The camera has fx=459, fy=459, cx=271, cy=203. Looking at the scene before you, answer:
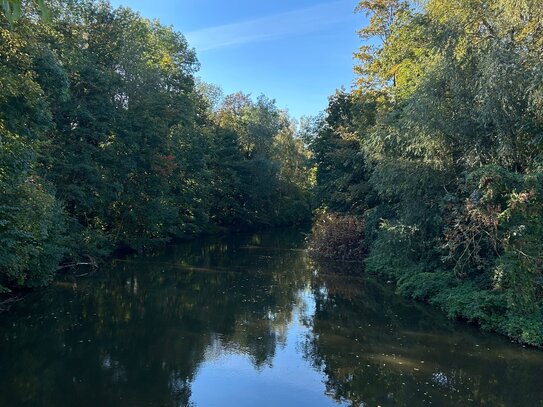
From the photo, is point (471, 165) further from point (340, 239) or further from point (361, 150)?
point (340, 239)

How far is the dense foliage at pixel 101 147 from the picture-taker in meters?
12.7

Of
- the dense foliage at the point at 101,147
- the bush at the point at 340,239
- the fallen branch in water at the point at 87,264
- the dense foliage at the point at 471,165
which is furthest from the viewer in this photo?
the bush at the point at 340,239

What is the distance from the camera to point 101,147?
23.4m

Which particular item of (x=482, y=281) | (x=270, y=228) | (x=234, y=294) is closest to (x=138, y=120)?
(x=234, y=294)

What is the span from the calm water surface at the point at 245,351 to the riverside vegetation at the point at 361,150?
154 centimetres

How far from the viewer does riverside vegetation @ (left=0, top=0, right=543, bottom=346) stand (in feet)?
41.0

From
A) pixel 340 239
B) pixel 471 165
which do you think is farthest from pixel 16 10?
pixel 340 239

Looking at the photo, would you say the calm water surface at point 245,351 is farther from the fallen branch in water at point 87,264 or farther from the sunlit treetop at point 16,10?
the sunlit treetop at point 16,10

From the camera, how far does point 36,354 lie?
10.5m

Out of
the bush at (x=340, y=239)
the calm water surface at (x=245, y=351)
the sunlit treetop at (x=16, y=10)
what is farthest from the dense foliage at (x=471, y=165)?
the sunlit treetop at (x=16, y=10)

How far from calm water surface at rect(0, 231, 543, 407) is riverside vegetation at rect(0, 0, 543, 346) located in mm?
1537

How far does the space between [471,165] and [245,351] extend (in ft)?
30.4

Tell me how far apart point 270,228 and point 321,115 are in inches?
785

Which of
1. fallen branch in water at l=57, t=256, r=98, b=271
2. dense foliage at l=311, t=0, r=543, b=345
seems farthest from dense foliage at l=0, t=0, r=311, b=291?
dense foliage at l=311, t=0, r=543, b=345
